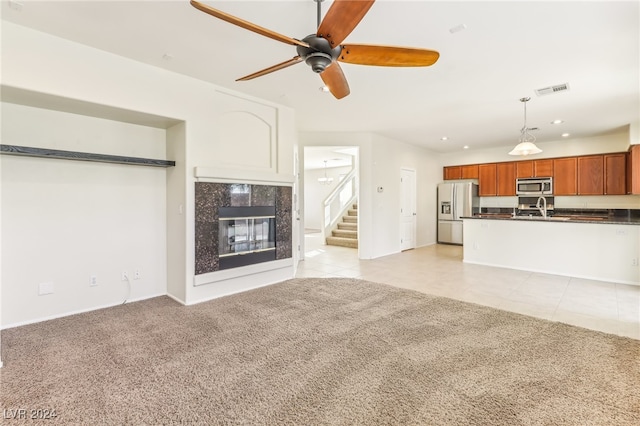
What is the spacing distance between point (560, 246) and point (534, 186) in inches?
117

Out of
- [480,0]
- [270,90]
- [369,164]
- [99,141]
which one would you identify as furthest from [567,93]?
[99,141]

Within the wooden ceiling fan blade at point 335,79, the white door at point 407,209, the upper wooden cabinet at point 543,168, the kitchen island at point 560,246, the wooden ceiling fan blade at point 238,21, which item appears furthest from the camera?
the white door at point 407,209

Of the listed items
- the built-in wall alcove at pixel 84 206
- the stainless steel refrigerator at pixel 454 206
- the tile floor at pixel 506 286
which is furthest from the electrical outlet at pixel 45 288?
the stainless steel refrigerator at pixel 454 206

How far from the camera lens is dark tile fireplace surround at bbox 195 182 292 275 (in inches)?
146

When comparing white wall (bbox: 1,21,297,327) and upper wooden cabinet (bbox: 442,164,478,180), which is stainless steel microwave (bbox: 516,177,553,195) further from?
white wall (bbox: 1,21,297,327)

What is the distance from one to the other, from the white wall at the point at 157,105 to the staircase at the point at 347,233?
4.07 metres

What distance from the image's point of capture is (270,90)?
407 cm

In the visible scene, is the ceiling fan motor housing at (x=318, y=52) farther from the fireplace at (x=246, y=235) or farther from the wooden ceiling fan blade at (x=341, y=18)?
the fireplace at (x=246, y=235)

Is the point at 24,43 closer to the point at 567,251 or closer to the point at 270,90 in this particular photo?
the point at 270,90

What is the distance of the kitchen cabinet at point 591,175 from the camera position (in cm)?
651

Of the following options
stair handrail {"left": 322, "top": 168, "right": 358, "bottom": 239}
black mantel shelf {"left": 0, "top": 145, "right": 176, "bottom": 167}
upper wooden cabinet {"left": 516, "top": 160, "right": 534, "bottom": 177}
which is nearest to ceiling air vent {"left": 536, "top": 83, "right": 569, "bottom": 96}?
upper wooden cabinet {"left": 516, "top": 160, "right": 534, "bottom": 177}

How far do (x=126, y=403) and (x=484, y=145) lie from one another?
8.82 metres

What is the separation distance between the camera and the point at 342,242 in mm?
8414

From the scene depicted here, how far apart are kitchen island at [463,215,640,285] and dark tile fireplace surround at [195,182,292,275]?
398 centimetres
